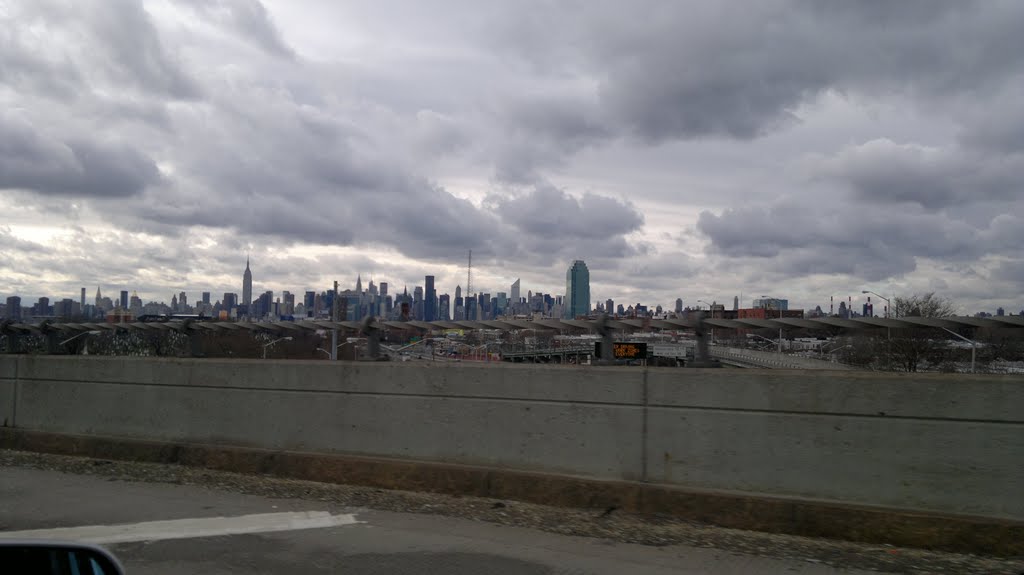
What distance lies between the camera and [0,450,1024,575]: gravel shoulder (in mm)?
6180

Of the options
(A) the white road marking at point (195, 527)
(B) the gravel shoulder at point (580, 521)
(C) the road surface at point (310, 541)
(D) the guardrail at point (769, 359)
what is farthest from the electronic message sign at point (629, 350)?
(A) the white road marking at point (195, 527)

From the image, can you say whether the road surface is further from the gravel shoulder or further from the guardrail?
the guardrail

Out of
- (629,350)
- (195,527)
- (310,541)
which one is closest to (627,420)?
(629,350)

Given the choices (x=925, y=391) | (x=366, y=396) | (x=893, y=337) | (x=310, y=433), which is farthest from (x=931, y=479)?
(x=310, y=433)

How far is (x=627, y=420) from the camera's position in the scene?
780cm

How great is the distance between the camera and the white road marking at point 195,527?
710cm

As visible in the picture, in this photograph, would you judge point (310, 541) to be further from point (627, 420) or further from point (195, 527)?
point (627, 420)

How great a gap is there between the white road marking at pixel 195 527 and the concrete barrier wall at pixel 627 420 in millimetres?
1407

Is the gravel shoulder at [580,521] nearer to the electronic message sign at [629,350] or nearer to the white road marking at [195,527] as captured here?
the white road marking at [195,527]

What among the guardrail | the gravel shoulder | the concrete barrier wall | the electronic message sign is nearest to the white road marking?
the gravel shoulder

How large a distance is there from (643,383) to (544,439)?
4.19 feet

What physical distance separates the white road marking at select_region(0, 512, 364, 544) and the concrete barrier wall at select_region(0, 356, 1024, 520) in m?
1.41

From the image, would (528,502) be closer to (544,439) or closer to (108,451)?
(544,439)

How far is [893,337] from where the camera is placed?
8383 mm
